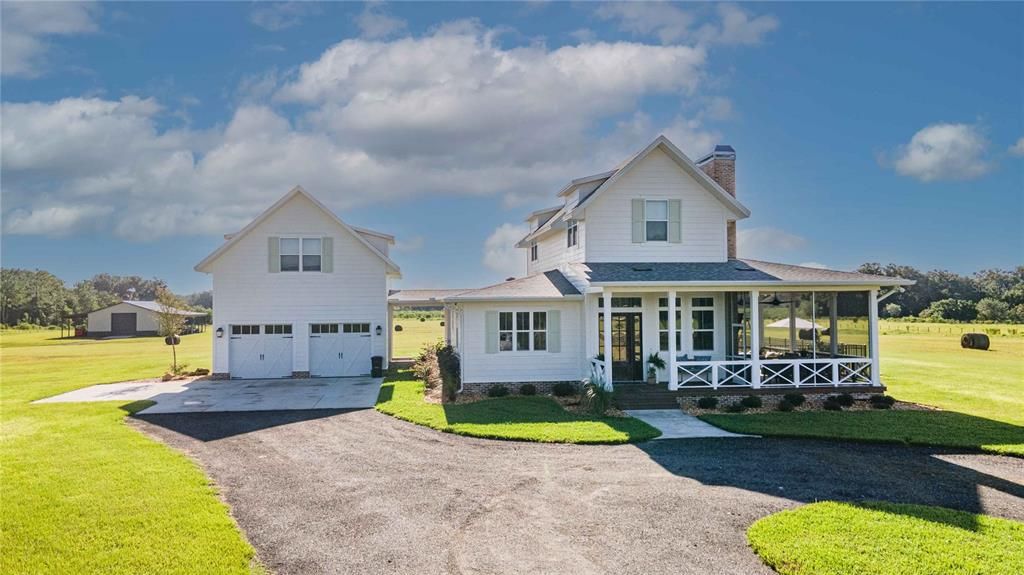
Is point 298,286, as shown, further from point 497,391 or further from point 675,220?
point 675,220

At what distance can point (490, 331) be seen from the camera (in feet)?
60.1

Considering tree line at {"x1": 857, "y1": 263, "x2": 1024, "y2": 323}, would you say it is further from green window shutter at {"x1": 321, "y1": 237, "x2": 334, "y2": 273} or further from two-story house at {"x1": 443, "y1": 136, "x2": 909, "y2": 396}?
green window shutter at {"x1": 321, "y1": 237, "x2": 334, "y2": 273}

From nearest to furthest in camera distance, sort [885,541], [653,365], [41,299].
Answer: [885,541] < [653,365] < [41,299]

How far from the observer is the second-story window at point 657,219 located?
64.6 feet

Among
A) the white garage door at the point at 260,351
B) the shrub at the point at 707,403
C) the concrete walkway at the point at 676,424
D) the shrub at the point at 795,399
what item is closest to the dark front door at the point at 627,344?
the concrete walkway at the point at 676,424

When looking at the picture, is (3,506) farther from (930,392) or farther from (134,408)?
(930,392)

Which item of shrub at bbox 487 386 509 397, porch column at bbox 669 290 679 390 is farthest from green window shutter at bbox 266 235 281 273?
porch column at bbox 669 290 679 390

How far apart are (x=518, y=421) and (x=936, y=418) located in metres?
10.6

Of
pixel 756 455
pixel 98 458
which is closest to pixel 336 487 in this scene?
pixel 98 458

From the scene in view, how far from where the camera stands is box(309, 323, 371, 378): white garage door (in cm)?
2408

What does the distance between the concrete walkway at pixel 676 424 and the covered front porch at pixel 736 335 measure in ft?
4.34

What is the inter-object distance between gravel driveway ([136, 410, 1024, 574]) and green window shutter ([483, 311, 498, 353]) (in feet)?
17.6

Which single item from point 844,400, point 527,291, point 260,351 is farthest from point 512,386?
point 260,351

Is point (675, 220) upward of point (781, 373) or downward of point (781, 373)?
upward
